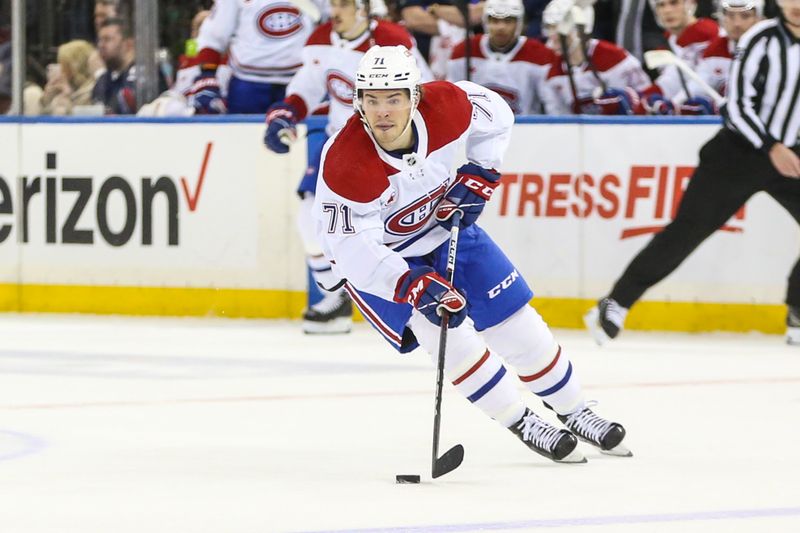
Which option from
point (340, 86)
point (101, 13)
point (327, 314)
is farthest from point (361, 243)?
point (101, 13)

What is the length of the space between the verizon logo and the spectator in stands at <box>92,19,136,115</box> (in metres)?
2.11

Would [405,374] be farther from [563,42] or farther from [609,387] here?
[563,42]

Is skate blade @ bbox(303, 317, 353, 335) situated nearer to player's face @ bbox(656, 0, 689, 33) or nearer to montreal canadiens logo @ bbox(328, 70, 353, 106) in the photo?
montreal canadiens logo @ bbox(328, 70, 353, 106)

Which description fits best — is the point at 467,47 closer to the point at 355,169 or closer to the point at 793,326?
the point at 793,326

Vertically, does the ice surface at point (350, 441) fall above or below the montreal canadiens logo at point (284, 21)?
below

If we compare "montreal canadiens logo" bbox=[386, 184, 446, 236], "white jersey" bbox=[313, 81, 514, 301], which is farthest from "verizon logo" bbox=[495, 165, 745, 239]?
"montreal canadiens logo" bbox=[386, 184, 446, 236]

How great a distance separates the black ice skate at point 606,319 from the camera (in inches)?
271

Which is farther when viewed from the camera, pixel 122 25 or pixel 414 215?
pixel 122 25

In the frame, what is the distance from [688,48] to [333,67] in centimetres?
166

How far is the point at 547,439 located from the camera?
4.60m

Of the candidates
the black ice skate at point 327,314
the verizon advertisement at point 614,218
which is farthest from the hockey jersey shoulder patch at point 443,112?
the black ice skate at point 327,314

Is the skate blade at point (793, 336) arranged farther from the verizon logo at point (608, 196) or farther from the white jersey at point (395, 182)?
the white jersey at point (395, 182)

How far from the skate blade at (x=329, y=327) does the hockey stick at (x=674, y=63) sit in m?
1.73

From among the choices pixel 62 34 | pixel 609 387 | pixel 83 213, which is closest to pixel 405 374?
pixel 609 387
